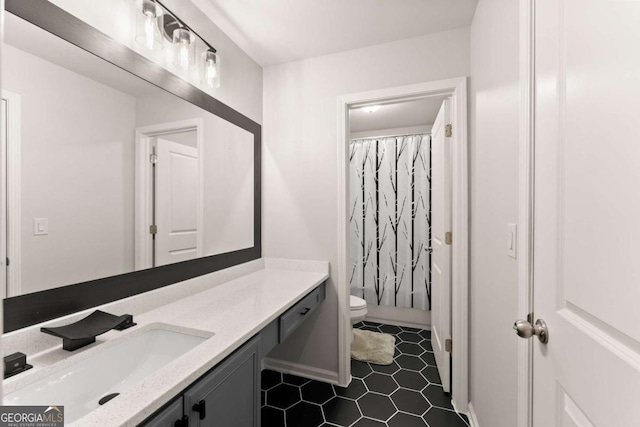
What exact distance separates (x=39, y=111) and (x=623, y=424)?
5.65ft

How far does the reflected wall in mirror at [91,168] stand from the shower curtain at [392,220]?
182cm

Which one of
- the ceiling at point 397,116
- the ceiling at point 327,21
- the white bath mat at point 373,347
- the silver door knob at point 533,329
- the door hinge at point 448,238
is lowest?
the white bath mat at point 373,347

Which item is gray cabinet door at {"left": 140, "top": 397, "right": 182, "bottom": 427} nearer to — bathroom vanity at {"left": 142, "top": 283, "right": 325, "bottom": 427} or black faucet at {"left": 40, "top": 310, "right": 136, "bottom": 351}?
bathroom vanity at {"left": 142, "top": 283, "right": 325, "bottom": 427}

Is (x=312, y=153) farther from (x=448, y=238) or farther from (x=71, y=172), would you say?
(x=71, y=172)

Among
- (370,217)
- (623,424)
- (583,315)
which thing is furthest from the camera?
(370,217)

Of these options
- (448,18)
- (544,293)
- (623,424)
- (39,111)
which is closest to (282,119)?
(448,18)

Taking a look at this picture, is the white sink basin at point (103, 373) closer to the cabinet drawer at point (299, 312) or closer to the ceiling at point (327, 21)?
the cabinet drawer at point (299, 312)

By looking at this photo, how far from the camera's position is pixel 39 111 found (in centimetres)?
98

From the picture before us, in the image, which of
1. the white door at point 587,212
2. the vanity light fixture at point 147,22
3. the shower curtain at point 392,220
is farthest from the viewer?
the shower curtain at point 392,220

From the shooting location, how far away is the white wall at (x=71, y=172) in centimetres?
96

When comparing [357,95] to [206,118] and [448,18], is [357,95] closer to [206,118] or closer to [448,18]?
[448,18]

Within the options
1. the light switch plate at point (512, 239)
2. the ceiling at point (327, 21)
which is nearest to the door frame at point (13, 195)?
the ceiling at point (327, 21)

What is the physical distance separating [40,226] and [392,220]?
2698mm

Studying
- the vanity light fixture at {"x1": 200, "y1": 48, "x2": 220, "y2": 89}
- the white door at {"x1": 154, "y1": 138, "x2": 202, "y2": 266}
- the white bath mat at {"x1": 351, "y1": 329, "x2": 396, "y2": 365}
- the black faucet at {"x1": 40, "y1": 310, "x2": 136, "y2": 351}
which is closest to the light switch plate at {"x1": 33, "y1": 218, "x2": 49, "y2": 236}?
the black faucet at {"x1": 40, "y1": 310, "x2": 136, "y2": 351}
